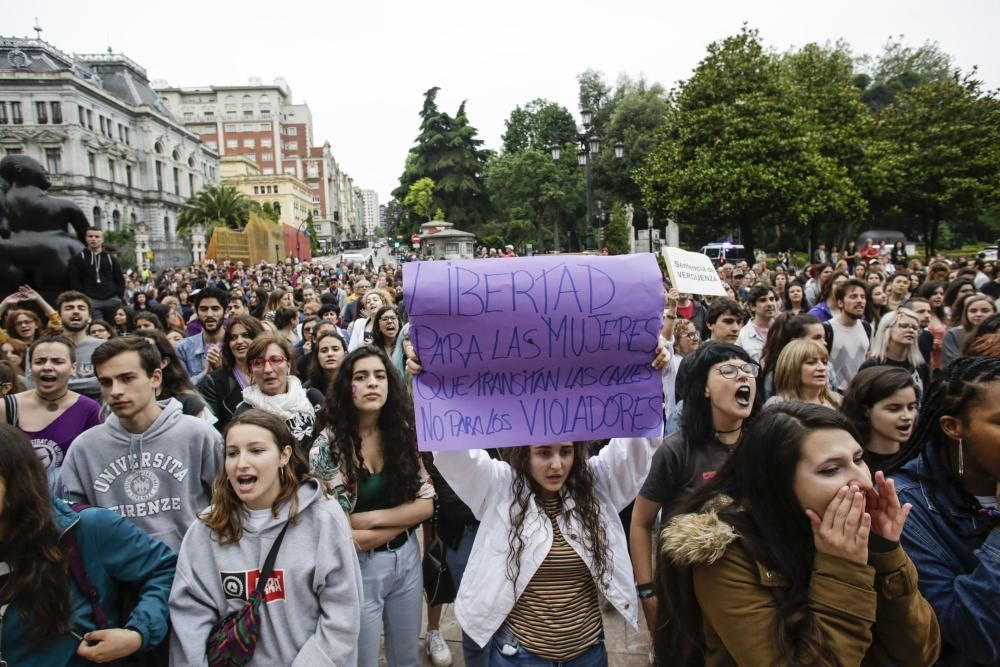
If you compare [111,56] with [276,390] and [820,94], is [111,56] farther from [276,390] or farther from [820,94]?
[276,390]

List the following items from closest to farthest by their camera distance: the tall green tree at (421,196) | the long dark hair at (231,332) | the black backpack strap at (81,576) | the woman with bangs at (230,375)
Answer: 1. the black backpack strap at (81,576)
2. the woman with bangs at (230,375)
3. the long dark hair at (231,332)
4. the tall green tree at (421,196)

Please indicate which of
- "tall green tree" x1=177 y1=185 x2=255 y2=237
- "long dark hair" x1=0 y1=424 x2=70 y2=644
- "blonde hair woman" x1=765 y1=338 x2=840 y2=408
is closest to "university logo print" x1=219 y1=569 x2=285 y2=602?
"long dark hair" x1=0 y1=424 x2=70 y2=644

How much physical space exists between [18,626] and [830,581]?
95.6 inches

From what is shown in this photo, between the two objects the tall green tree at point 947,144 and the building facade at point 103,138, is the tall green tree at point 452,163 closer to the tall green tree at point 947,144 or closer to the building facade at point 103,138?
the building facade at point 103,138

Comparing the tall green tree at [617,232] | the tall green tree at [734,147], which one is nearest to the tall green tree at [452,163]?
the tall green tree at [617,232]

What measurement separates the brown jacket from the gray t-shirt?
421cm

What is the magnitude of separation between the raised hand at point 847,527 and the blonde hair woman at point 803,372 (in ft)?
6.93

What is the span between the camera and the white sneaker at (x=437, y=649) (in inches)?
145

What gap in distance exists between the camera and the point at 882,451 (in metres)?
3.04

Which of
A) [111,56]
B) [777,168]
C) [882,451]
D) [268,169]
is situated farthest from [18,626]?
[268,169]

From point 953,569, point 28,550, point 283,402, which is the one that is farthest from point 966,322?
point 28,550

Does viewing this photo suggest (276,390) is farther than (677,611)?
Yes

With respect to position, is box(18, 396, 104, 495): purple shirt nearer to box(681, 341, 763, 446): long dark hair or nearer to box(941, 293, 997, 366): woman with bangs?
box(681, 341, 763, 446): long dark hair

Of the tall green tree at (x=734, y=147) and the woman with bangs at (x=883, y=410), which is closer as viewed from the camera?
the woman with bangs at (x=883, y=410)
